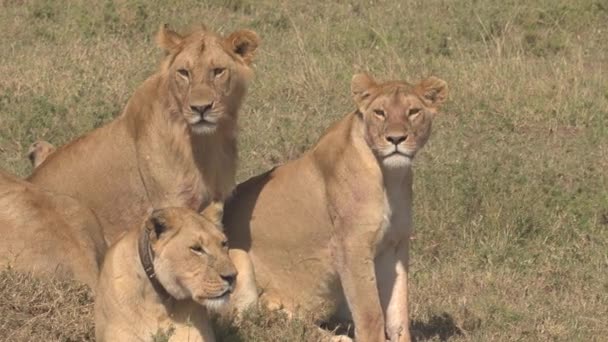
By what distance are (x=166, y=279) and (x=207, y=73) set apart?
138 centimetres

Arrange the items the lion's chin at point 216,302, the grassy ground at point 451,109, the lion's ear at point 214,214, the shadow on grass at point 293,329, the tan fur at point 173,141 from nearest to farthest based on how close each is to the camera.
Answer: the lion's chin at point 216,302
the lion's ear at point 214,214
the shadow on grass at point 293,329
the tan fur at point 173,141
the grassy ground at point 451,109

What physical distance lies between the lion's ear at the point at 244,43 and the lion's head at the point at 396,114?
0.66 metres

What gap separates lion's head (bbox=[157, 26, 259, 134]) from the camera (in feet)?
22.1

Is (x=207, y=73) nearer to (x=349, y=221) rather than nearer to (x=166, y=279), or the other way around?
(x=349, y=221)

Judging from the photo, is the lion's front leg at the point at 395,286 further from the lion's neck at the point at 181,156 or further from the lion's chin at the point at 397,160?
the lion's neck at the point at 181,156

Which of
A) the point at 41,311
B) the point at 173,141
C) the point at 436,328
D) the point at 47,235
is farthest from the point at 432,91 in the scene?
the point at 41,311

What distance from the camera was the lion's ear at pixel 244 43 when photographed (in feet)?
22.9

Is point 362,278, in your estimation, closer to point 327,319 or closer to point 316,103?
point 327,319

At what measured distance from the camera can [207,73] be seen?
22.3ft

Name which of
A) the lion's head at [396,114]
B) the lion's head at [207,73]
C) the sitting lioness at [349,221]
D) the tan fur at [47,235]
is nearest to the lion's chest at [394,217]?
the sitting lioness at [349,221]

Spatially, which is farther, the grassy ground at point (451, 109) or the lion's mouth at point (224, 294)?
the grassy ground at point (451, 109)

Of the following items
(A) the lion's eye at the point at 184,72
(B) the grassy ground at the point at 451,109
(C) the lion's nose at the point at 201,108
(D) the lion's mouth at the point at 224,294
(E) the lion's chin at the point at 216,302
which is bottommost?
(B) the grassy ground at the point at 451,109

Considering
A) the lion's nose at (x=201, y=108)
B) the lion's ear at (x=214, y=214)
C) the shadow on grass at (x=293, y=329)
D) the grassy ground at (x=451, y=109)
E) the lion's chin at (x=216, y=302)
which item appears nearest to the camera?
the lion's chin at (x=216, y=302)

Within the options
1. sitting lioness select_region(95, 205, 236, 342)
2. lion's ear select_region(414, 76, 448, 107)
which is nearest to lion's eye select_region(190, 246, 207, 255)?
sitting lioness select_region(95, 205, 236, 342)
